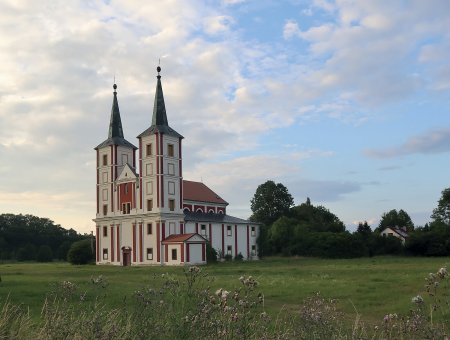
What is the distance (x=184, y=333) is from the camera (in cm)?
539

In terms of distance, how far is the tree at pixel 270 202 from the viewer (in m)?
96.0

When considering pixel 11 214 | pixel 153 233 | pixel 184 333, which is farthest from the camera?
pixel 11 214

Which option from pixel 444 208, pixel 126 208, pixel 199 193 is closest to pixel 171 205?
pixel 126 208

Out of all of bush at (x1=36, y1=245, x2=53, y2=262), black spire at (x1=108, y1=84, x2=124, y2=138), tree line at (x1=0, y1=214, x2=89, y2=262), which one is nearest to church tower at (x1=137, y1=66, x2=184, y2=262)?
black spire at (x1=108, y1=84, x2=124, y2=138)

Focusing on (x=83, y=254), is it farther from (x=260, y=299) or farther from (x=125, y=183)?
(x=260, y=299)

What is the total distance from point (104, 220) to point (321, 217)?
43384 millimetres

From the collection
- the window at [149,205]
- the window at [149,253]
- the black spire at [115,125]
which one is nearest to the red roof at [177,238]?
the window at [149,253]

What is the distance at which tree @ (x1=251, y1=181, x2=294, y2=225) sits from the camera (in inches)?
3780

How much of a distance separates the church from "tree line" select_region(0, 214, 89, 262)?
92.4 ft

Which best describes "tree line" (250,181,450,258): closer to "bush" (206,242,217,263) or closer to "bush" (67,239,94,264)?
"bush" (206,242,217,263)

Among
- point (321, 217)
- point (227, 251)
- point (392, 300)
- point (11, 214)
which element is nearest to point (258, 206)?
point (321, 217)

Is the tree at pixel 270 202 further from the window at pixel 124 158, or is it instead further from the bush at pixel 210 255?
the bush at pixel 210 255

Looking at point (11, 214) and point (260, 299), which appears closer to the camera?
point (260, 299)

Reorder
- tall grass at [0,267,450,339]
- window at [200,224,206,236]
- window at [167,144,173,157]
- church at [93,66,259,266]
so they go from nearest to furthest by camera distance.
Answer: tall grass at [0,267,450,339] < church at [93,66,259,266] < window at [167,144,173,157] < window at [200,224,206,236]
